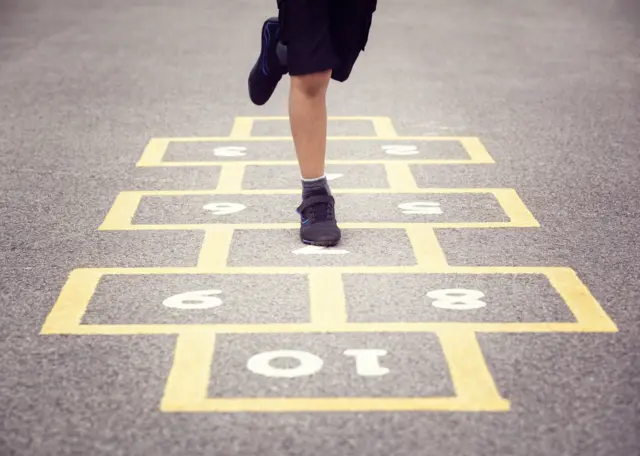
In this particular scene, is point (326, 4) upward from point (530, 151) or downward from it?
upward

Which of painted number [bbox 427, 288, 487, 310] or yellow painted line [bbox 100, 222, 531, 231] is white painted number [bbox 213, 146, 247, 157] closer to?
yellow painted line [bbox 100, 222, 531, 231]

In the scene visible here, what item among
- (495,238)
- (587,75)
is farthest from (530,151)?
(587,75)

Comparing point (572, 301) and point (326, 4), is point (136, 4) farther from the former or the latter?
point (572, 301)

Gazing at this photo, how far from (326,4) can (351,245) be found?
32.3 inches

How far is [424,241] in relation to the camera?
129 inches

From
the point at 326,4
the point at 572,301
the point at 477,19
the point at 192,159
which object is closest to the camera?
the point at 572,301

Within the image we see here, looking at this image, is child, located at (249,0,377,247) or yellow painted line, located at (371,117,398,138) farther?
yellow painted line, located at (371,117,398,138)

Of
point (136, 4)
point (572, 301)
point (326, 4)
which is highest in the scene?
point (326, 4)

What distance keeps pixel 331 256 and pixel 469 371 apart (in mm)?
927

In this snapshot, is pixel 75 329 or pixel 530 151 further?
pixel 530 151

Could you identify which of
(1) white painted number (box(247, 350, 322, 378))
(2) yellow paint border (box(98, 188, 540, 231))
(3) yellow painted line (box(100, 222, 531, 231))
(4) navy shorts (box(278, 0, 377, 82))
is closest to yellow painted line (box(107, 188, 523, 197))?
(2) yellow paint border (box(98, 188, 540, 231))

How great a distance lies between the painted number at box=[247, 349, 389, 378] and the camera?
2.27m

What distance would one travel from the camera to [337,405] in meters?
2.11

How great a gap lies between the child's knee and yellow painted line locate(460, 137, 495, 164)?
4.69 ft
